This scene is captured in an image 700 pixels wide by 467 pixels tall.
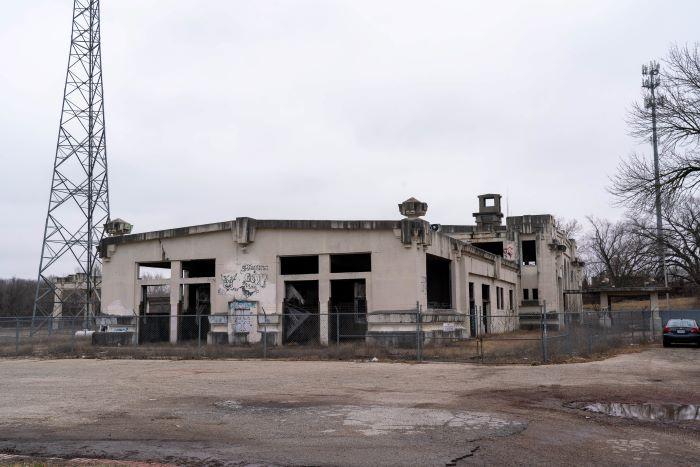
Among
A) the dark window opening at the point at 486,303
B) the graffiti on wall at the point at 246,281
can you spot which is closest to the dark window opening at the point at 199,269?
the graffiti on wall at the point at 246,281

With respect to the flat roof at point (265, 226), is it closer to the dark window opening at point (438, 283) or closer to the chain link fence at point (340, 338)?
the chain link fence at point (340, 338)

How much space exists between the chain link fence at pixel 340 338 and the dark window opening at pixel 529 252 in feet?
54.2

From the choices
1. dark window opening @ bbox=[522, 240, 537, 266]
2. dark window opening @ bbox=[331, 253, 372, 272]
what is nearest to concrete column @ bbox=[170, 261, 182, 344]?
dark window opening @ bbox=[331, 253, 372, 272]

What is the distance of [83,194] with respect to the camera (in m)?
49.2

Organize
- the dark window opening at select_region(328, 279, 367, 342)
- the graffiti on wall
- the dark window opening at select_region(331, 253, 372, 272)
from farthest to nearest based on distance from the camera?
1. the dark window opening at select_region(331, 253, 372, 272)
2. the dark window opening at select_region(328, 279, 367, 342)
3. the graffiti on wall

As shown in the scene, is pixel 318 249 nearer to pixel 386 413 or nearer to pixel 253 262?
pixel 253 262

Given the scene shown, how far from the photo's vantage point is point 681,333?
31.0m

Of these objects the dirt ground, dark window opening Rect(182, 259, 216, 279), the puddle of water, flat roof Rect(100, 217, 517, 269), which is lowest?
the puddle of water

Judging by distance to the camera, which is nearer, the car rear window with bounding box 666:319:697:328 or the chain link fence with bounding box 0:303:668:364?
the chain link fence with bounding box 0:303:668:364

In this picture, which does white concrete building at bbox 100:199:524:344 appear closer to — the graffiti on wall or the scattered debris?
the graffiti on wall

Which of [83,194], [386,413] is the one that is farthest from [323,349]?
[83,194]

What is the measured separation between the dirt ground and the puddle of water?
420 millimetres

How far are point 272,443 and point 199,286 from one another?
29.7 metres

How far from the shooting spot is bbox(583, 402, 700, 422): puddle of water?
37.1 ft
